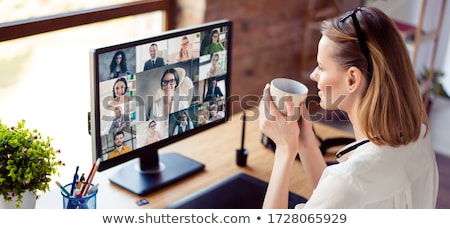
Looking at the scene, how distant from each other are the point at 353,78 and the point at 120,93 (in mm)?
583

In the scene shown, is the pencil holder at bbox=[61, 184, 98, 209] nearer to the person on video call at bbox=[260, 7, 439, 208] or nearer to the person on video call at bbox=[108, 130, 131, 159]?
the person on video call at bbox=[108, 130, 131, 159]

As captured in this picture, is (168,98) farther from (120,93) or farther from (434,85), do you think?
(434,85)

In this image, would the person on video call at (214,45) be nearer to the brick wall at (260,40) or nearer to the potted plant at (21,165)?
the potted plant at (21,165)

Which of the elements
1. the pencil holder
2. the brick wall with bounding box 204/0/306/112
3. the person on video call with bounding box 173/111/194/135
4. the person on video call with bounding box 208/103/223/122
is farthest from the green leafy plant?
the pencil holder

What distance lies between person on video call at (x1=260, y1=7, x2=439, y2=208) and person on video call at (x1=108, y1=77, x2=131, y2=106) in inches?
16.7

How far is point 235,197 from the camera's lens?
1.67m

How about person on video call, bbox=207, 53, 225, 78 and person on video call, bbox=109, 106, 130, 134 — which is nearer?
person on video call, bbox=109, 106, 130, 134

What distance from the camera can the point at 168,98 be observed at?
1610mm

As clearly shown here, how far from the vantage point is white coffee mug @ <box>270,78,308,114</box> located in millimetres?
1345

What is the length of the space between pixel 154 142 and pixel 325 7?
2.23 metres

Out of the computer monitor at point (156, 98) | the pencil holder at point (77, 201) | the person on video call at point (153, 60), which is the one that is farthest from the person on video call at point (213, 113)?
the pencil holder at point (77, 201)

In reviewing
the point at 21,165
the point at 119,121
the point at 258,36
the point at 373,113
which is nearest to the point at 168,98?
the point at 119,121
